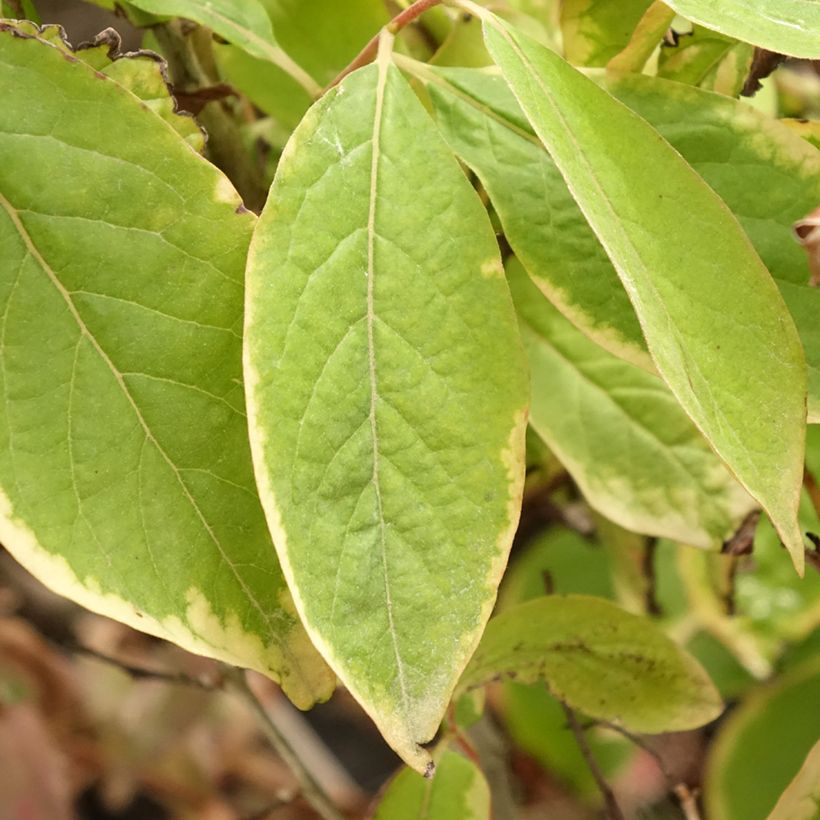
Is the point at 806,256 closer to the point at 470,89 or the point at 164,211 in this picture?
the point at 470,89

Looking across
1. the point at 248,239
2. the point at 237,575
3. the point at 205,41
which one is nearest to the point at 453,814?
the point at 237,575

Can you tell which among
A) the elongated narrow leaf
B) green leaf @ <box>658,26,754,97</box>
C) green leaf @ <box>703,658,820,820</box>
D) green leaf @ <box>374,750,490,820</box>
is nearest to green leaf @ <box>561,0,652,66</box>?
green leaf @ <box>658,26,754,97</box>

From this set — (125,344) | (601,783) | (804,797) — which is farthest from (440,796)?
(125,344)

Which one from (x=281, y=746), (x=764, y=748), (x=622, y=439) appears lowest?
(x=764, y=748)

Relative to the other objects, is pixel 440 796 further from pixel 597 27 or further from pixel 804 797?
pixel 597 27

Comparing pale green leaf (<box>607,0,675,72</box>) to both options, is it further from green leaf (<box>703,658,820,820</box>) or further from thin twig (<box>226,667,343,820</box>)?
green leaf (<box>703,658,820,820</box>)

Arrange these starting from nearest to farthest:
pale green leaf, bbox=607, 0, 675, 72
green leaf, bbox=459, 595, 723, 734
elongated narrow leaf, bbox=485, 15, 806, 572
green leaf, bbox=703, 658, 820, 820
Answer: elongated narrow leaf, bbox=485, 15, 806, 572
pale green leaf, bbox=607, 0, 675, 72
green leaf, bbox=459, 595, 723, 734
green leaf, bbox=703, 658, 820, 820

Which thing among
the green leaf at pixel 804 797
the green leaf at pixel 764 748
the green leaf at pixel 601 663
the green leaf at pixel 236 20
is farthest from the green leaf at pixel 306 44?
the green leaf at pixel 764 748
